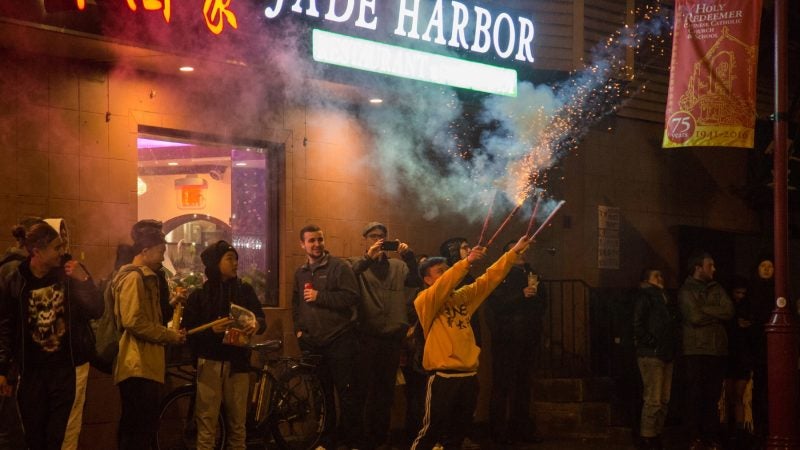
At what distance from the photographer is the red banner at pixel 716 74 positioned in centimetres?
1109

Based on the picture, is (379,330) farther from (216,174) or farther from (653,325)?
(653,325)

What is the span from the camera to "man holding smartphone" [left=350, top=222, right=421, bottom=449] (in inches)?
447

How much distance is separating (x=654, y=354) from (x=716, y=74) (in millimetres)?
3249

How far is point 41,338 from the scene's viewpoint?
7734mm

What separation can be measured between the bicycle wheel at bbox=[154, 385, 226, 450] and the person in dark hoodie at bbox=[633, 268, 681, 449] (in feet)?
15.9

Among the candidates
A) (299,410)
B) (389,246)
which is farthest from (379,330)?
(299,410)

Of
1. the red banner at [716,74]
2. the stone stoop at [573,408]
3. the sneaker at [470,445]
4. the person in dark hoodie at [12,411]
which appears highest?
the red banner at [716,74]

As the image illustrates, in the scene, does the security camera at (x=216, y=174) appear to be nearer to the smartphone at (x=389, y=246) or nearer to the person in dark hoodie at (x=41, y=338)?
the smartphone at (x=389, y=246)

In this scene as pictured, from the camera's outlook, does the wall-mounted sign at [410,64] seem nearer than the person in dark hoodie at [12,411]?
No

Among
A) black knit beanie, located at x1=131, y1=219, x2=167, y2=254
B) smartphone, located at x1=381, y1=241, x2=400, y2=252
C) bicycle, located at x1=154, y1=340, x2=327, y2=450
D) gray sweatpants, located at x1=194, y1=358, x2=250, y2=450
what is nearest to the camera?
black knit beanie, located at x1=131, y1=219, x2=167, y2=254

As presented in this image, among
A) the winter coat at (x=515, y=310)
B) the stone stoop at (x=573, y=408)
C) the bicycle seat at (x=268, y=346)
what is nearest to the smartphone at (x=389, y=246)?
the bicycle seat at (x=268, y=346)

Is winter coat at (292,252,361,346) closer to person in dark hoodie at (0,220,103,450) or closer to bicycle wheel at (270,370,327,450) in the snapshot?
bicycle wheel at (270,370,327,450)

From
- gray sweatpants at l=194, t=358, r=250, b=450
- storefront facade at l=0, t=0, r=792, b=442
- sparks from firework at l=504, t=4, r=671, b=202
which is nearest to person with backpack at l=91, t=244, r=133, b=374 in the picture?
gray sweatpants at l=194, t=358, r=250, b=450

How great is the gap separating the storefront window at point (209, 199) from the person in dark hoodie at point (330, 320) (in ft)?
3.72
